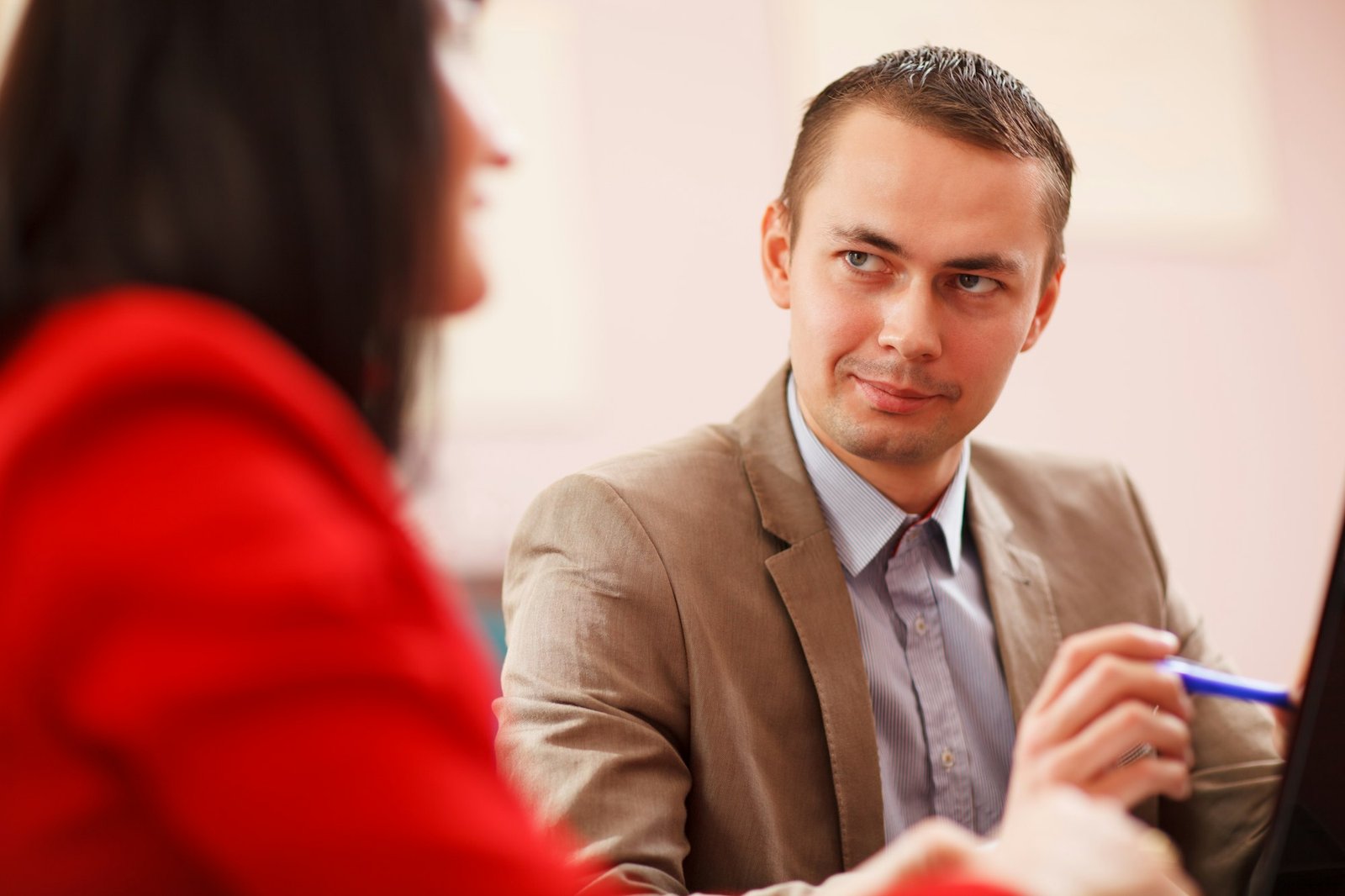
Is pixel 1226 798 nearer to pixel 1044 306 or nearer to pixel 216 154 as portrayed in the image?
pixel 1044 306

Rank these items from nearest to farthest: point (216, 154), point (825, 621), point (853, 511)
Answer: point (216, 154) → point (825, 621) → point (853, 511)

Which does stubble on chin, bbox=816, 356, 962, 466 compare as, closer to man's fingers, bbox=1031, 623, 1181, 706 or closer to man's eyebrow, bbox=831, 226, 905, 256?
man's eyebrow, bbox=831, 226, 905, 256

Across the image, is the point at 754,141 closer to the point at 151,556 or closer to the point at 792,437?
the point at 792,437

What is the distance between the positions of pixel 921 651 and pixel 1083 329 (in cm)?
218

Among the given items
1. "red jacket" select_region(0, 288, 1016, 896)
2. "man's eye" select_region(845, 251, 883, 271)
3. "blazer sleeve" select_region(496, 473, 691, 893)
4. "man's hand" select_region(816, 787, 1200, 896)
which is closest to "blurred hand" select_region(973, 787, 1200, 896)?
"man's hand" select_region(816, 787, 1200, 896)

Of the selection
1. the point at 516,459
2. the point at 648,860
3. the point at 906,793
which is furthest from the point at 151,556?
the point at 516,459

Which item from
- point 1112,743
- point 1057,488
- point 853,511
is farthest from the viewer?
point 1057,488

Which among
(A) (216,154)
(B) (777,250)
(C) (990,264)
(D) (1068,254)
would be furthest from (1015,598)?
(D) (1068,254)

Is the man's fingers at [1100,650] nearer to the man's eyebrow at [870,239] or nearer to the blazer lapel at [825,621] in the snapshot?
the blazer lapel at [825,621]

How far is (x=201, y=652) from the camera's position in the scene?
44cm

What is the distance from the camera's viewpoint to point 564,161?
255 cm

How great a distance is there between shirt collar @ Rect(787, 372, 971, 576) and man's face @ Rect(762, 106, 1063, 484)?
3cm

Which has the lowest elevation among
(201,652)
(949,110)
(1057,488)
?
(1057,488)

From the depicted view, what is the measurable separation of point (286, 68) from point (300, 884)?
356mm
